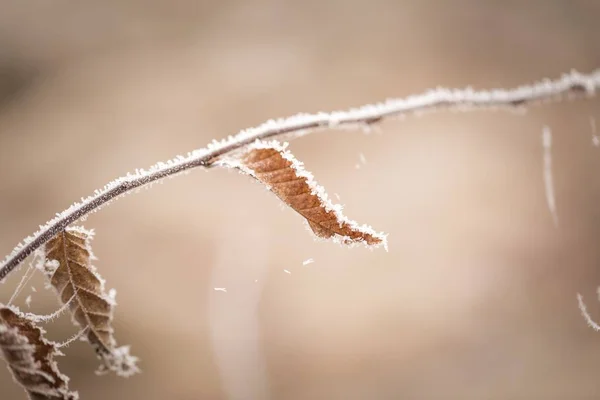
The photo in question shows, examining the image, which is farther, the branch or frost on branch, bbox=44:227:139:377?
frost on branch, bbox=44:227:139:377

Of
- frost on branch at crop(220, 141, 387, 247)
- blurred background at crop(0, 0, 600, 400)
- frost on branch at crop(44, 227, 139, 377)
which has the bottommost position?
frost on branch at crop(44, 227, 139, 377)

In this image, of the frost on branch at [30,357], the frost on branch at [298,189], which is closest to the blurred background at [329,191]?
the frost on branch at [298,189]

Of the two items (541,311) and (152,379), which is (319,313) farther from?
(541,311)

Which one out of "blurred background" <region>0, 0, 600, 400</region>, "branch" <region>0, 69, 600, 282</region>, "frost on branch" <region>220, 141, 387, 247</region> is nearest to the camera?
"branch" <region>0, 69, 600, 282</region>

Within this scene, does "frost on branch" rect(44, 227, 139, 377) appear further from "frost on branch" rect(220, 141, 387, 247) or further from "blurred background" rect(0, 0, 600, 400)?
"blurred background" rect(0, 0, 600, 400)

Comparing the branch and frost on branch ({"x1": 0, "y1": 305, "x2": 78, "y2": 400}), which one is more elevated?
the branch

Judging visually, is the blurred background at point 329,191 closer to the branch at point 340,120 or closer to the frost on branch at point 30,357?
the branch at point 340,120

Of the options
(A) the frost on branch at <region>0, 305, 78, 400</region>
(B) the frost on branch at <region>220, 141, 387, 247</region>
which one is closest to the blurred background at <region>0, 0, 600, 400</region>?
(B) the frost on branch at <region>220, 141, 387, 247</region>

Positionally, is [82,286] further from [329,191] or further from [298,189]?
[329,191]
